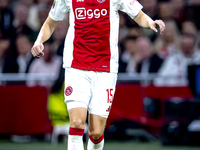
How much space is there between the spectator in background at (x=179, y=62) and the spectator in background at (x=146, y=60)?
0.20 meters

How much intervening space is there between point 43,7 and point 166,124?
17.0ft

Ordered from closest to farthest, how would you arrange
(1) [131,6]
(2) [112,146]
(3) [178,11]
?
1. (1) [131,6]
2. (2) [112,146]
3. (3) [178,11]

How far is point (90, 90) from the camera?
431cm

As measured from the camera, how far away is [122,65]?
8742 mm

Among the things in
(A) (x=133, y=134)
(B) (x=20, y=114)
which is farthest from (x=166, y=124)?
(B) (x=20, y=114)

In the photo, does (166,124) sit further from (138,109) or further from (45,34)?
(45,34)

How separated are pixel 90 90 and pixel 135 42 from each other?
4950 millimetres

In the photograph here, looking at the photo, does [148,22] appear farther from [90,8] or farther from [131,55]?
[131,55]

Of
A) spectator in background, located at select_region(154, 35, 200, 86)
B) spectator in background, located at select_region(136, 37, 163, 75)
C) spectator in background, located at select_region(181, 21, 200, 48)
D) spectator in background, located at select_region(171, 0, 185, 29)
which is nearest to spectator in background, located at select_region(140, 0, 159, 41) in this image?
spectator in background, located at select_region(171, 0, 185, 29)

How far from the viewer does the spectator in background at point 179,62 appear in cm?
812

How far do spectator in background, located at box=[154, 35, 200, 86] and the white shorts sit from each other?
153 inches

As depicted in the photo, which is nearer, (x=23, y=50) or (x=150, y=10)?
(x=23, y=50)

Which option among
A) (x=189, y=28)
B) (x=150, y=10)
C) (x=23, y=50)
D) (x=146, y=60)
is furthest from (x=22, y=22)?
(x=189, y=28)

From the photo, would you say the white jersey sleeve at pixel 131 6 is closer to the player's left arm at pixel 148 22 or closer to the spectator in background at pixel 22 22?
the player's left arm at pixel 148 22
